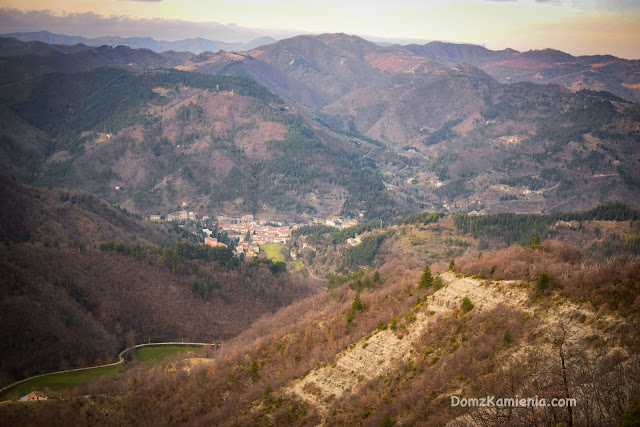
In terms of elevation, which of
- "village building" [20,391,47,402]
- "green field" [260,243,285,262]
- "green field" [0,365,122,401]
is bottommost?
"green field" [260,243,285,262]

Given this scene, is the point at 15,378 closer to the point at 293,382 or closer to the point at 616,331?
the point at 293,382

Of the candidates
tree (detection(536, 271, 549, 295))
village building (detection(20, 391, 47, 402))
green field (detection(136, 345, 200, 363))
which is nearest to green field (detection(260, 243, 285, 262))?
green field (detection(136, 345, 200, 363))

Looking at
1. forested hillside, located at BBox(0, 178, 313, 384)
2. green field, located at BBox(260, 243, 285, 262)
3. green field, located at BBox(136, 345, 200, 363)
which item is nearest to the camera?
forested hillside, located at BBox(0, 178, 313, 384)

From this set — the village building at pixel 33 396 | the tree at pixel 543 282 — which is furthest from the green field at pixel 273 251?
the tree at pixel 543 282

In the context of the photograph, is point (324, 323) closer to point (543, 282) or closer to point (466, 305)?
point (466, 305)

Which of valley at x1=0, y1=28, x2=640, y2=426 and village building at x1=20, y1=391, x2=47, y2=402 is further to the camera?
village building at x1=20, y1=391, x2=47, y2=402

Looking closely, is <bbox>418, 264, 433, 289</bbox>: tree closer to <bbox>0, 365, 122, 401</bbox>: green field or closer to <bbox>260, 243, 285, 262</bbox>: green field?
<bbox>0, 365, 122, 401</bbox>: green field
